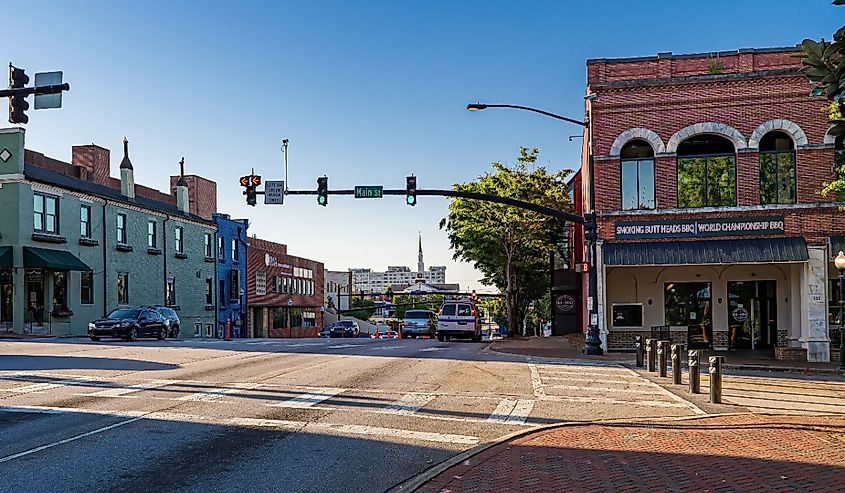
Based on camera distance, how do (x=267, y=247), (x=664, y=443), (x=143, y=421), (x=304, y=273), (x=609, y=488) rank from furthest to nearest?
(x=304, y=273)
(x=267, y=247)
(x=143, y=421)
(x=664, y=443)
(x=609, y=488)

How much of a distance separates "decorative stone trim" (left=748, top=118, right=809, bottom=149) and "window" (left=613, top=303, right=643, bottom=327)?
6.95 meters

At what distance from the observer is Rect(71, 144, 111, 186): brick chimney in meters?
49.4

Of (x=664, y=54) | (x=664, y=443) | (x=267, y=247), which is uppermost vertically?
(x=664, y=54)

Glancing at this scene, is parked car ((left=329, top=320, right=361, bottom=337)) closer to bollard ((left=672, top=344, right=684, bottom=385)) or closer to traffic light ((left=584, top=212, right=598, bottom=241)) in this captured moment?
traffic light ((left=584, top=212, right=598, bottom=241))

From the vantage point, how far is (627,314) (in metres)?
29.8

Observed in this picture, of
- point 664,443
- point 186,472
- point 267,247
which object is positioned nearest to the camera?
point 186,472

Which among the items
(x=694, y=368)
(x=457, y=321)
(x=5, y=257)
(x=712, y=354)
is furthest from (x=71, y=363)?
(x=457, y=321)

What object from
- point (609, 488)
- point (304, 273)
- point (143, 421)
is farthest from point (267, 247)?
point (609, 488)

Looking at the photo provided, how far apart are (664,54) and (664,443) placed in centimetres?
2022

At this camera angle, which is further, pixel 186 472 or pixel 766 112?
pixel 766 112

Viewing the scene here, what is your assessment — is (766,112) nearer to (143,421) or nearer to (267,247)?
(143,421)

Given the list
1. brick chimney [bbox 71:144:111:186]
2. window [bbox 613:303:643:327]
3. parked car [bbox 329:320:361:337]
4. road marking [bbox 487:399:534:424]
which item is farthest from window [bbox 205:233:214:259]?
road marking [bbox 487:399:534:424]

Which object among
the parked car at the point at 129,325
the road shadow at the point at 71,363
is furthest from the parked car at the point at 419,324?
the road shadow at the point at 71,363

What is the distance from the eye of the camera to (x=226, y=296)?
58.4 metres
